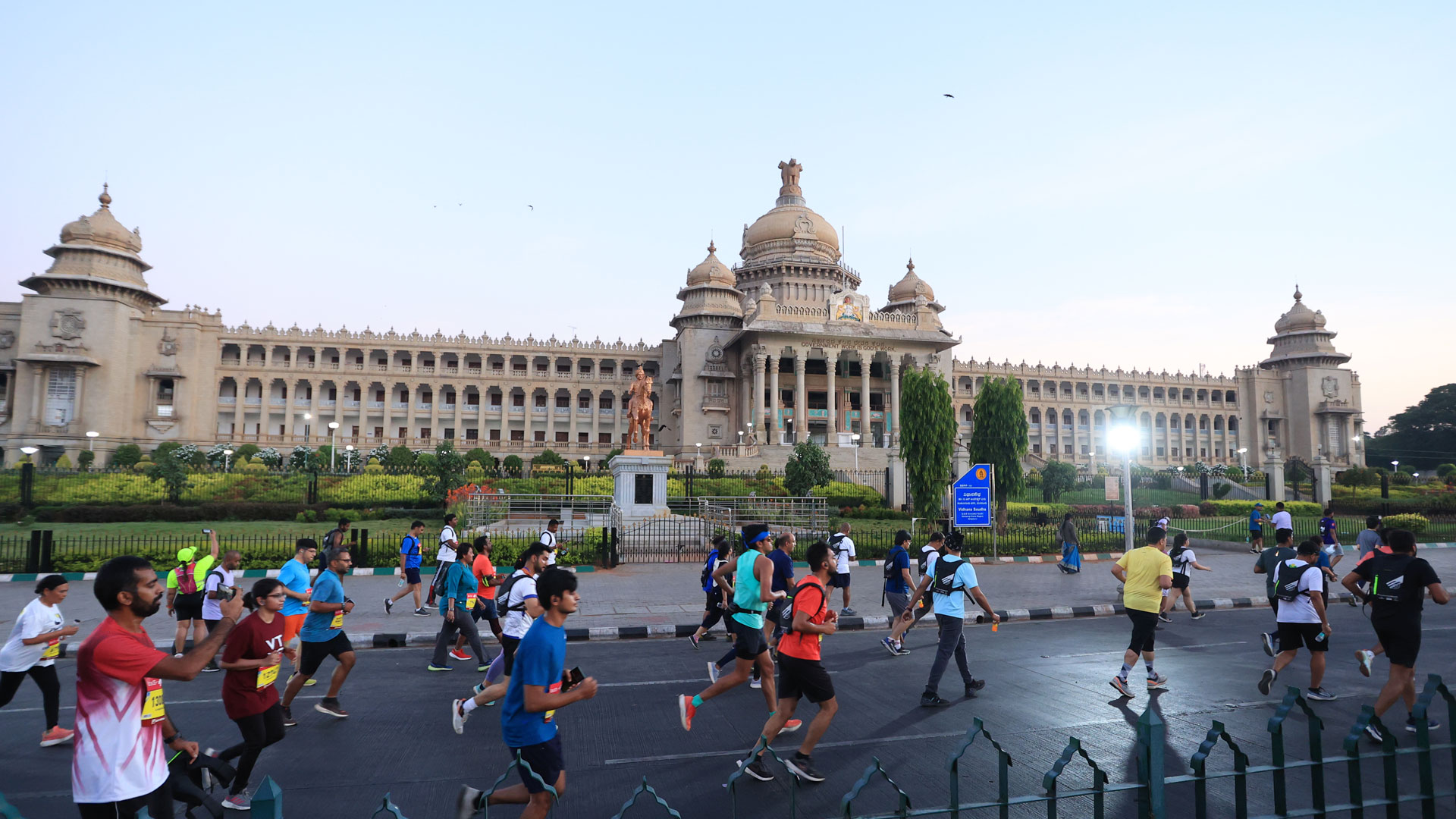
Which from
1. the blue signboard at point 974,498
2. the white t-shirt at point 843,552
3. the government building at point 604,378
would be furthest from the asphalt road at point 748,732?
the government building at point 604,378

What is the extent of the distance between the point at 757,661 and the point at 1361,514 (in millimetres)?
A: 35273

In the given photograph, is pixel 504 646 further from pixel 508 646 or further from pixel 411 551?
pixel 411 551

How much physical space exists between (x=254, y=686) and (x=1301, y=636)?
9.23 meters

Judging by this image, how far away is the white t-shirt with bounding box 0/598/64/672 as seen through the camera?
20.9ft

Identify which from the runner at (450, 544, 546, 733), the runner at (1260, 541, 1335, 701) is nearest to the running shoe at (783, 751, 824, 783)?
the runner at (450, 544, 546, 733)

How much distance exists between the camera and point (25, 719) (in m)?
7.32

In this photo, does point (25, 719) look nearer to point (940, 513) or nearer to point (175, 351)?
point (940, 513)

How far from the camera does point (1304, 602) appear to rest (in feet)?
24.6

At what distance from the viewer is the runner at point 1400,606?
6281mm

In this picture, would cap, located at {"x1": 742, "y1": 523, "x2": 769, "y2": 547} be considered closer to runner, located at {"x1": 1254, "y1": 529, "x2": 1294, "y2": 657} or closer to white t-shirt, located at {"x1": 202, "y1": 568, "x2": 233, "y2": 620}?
runner, located at {"x1": 1254, "y1": 529, "x2": 1294, "y2": 657}

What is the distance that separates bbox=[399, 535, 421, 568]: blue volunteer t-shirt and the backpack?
12.3 m

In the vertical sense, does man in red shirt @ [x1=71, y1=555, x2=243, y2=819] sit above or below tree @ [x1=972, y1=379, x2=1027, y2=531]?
below

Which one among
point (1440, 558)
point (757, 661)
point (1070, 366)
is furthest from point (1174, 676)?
point (1070, 366)

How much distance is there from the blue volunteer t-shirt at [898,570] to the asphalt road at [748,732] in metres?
1.02
